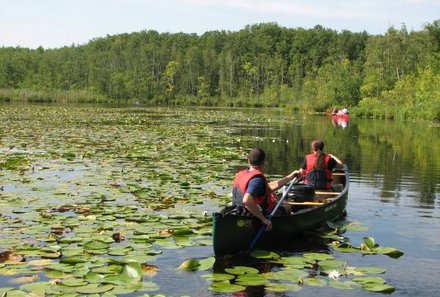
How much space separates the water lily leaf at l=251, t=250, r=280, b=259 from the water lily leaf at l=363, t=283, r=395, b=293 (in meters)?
1.51

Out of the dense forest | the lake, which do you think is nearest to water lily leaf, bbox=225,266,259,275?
the lake

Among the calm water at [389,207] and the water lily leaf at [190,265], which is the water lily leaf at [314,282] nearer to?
the calm water at [389,207]

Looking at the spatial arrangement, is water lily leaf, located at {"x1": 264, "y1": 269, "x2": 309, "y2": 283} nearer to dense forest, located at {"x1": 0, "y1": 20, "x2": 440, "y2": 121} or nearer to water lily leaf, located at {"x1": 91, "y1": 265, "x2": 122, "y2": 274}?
water lily leaf, located at {"x1": 91, "y1": 265, "x2": 122, "y2": 274}

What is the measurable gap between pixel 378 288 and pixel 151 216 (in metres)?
4.10

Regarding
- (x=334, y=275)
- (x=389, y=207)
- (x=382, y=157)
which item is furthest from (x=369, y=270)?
(x=382, y=157)

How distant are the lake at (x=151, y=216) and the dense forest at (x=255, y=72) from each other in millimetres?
33414

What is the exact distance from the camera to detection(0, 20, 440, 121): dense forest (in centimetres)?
6556

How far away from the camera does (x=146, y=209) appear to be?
388 inches

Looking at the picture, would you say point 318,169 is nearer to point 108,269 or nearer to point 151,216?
point 151,216

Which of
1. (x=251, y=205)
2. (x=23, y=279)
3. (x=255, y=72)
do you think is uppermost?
(x=255, y=72)

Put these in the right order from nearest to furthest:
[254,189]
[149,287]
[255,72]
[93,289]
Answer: [93,289]
[149,287]
[254,189]
[255,72]

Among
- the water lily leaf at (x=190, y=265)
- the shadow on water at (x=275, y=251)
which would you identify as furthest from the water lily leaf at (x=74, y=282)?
the shadow on water at (x=275, y=251)

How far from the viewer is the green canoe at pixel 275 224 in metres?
7.30

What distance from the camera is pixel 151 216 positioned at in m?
9.23
